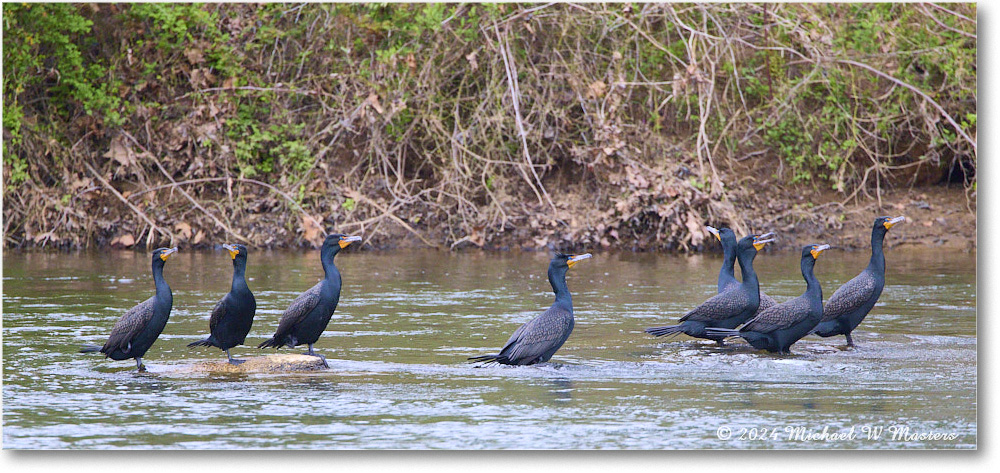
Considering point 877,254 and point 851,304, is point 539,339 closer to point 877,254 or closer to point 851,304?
point 851,304

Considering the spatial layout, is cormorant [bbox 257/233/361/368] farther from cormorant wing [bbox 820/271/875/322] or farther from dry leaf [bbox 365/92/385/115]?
dry leaf [bbox 365/92/385/115]

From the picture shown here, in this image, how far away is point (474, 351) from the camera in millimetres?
8820

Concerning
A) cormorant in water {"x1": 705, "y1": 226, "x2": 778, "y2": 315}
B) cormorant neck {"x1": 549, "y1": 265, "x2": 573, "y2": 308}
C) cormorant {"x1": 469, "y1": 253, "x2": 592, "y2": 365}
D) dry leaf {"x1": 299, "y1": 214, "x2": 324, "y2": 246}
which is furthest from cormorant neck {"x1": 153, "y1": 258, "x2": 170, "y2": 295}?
dry leaf {"x1": 299, "y1": 214, "x2": 324, "y2": 246}

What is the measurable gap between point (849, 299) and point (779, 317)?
807 millimetres

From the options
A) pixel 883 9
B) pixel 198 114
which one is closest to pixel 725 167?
pixel 883 9

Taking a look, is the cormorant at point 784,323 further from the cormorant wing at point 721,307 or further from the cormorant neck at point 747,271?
the cormorant neck at point 747,271

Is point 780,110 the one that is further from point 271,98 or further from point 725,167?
point 271,98

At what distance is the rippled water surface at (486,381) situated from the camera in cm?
617

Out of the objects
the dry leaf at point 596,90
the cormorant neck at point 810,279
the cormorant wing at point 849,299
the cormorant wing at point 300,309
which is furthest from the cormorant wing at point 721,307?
the dry leaf at point 596,90

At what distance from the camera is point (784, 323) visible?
27.8 ft

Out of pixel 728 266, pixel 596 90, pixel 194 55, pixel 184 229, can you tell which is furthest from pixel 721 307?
pixel 194 55

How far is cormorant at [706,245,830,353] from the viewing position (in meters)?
8.47

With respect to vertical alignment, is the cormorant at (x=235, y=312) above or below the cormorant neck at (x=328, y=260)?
below

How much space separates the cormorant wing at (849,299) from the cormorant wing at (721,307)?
632mm
